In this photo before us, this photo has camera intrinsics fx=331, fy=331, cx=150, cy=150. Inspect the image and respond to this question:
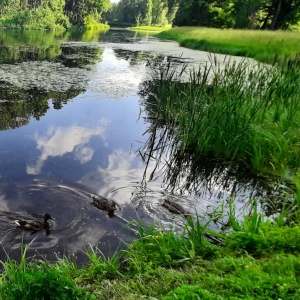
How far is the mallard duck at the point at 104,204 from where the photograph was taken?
362 cm

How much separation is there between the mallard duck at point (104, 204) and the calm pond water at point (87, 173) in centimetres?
8

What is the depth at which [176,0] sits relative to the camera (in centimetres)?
4741

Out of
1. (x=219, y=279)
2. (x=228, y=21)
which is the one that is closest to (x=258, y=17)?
(x=228, y=21)

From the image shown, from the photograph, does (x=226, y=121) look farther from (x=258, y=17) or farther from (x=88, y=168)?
(x=258, y=17)

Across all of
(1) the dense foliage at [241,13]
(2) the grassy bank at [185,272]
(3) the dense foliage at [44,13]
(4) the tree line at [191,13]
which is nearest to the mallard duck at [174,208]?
(2) the grassy bank at [185,272]

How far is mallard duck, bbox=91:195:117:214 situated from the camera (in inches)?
142

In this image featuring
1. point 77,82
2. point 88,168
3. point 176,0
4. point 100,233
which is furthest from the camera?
point 176,0

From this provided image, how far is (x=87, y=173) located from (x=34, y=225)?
1.49 meters

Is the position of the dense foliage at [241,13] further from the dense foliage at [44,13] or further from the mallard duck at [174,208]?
the mallard duck at [174,208]

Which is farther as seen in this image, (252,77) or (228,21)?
(228,21)

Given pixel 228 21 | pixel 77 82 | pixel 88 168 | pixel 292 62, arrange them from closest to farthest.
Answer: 1. pixel 88 168
2. pixel 292 62
3. pixel 77 82
4. pixel 228 21

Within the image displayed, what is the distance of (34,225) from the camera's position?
10.4 feet

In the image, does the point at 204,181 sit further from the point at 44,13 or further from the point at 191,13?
the point at 44,13

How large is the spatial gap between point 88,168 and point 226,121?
2132 millimetres
